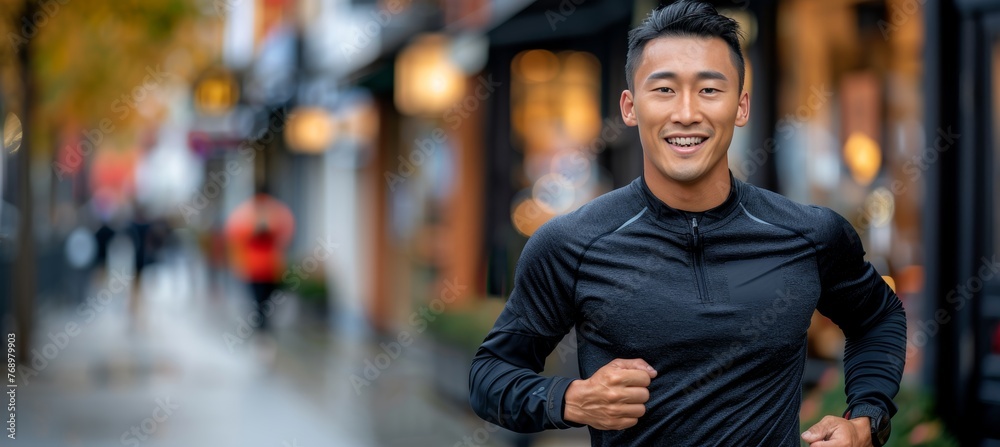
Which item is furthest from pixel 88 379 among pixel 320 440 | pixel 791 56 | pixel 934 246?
pixel 934 246

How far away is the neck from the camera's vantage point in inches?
101

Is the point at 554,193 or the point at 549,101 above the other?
the point at 549,101

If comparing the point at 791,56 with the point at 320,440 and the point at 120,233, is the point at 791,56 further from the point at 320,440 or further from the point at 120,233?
the point at 120,233

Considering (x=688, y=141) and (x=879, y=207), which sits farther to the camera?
(x=879, y=207)

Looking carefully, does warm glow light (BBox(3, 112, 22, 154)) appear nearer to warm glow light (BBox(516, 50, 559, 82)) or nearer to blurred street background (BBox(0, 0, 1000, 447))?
blurred street background (BBox(0, 0, 1000, 447))

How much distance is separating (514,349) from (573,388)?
21 centimetres

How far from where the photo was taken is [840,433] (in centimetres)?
247

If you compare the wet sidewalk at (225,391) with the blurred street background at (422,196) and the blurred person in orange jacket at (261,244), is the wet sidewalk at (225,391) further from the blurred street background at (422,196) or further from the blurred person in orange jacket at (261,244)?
the blurred person in orange jacket at (261,244)
